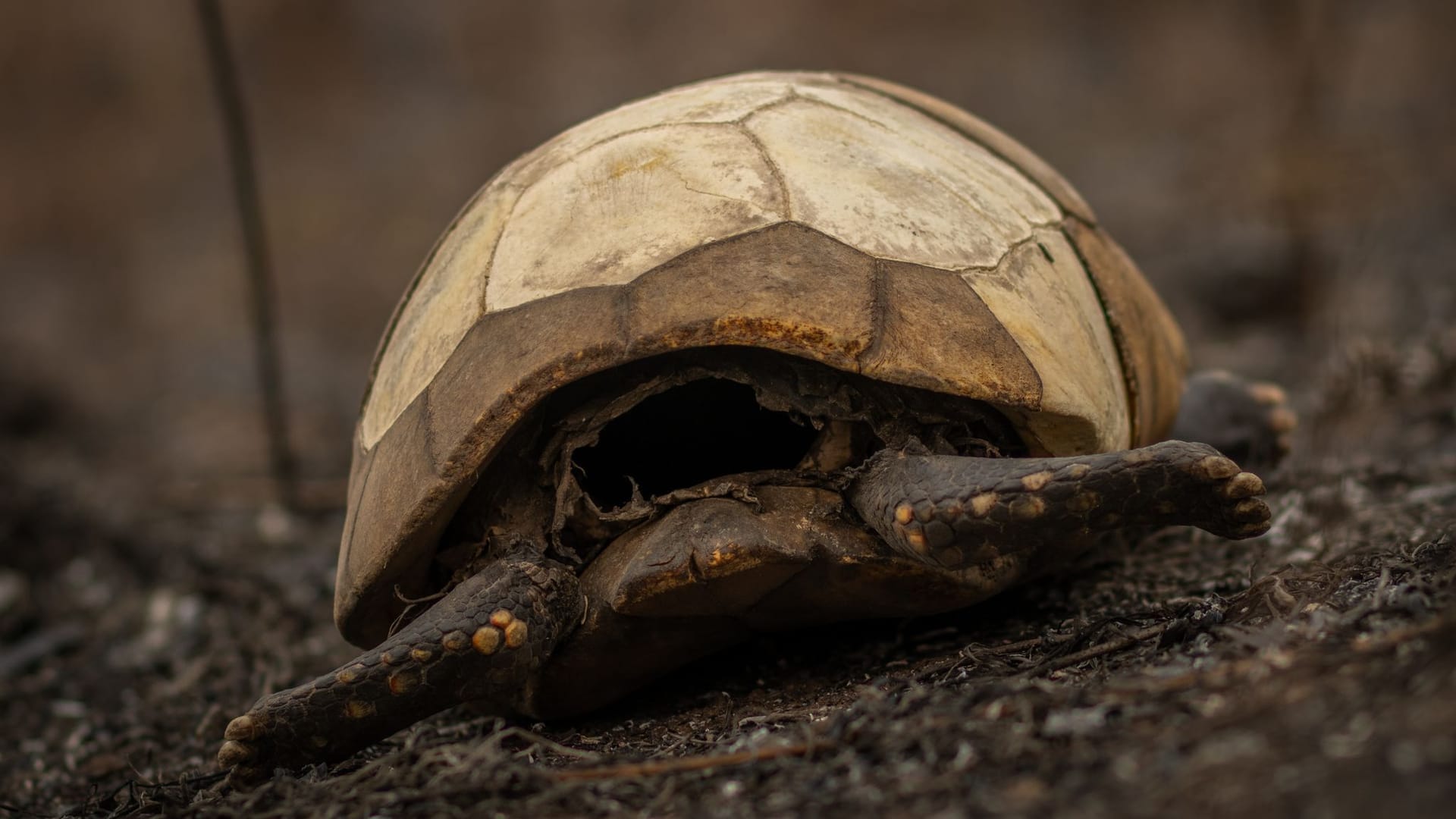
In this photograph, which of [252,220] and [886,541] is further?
[252,220]

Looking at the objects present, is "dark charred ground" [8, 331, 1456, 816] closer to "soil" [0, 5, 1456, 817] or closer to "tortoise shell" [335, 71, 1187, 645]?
"soil" [0, 5, 1456, 817]

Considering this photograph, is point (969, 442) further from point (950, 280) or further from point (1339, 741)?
point (1339, 741)

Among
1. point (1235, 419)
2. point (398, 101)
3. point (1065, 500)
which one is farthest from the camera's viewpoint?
point (398, 101)

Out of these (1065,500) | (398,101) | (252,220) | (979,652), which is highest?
(398,101)

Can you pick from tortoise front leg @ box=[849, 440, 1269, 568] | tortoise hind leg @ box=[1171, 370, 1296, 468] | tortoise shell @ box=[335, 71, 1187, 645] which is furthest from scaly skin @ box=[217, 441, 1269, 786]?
tortoise hind leg @ box=[1171, 370, 1296, 468]

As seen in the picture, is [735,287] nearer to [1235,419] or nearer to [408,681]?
[408,681]

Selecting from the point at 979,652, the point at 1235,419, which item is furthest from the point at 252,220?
the point at 979,652
